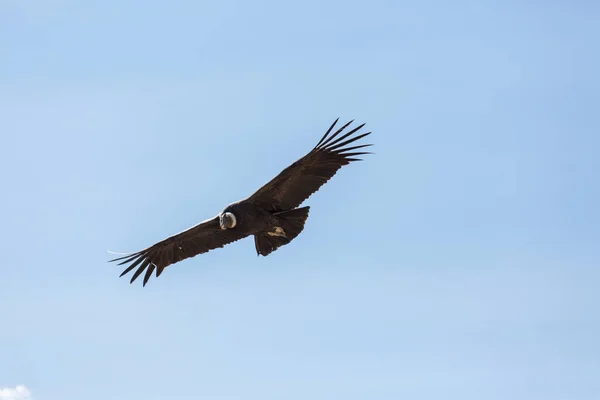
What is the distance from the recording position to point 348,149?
2527 centimetres

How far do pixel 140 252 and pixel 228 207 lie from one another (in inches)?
146

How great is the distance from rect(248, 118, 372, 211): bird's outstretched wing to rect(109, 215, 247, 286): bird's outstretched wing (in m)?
2.02

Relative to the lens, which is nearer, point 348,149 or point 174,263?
point 348,149

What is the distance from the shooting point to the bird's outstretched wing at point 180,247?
27844mm

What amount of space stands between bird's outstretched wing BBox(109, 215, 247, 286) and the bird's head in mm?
1487

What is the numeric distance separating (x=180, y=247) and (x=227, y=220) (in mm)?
3094

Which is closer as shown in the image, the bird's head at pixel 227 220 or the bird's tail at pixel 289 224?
the bird's head at pixel 227 220

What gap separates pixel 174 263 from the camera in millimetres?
28688

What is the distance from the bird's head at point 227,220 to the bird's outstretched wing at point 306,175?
0.64 meters

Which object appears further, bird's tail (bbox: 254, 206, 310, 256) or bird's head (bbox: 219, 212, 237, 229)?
bird's tail (bbox: 254, 206, 310, 256)

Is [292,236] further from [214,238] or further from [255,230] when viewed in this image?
[214,238]

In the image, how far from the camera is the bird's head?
84.7 feet

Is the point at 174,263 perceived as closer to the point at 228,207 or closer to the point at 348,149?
the point at 228,207

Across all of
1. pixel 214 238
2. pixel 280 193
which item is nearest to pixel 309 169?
pixel 280 193
